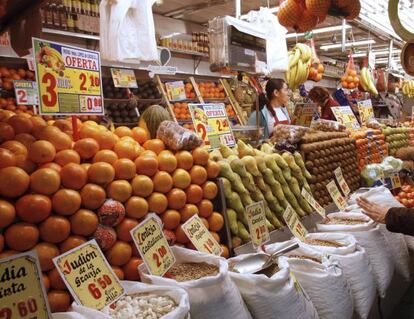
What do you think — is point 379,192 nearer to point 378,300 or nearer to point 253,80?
point 378,300

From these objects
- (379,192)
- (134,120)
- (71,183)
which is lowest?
(379,192)

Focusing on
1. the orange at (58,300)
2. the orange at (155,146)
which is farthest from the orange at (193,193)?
the orange at (58,300)

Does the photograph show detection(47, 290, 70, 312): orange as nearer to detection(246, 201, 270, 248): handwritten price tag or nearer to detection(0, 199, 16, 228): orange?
detection(0, 199, 16, 228): orange

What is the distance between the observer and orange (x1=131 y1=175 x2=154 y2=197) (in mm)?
1608

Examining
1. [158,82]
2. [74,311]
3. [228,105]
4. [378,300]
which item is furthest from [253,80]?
[74,311]

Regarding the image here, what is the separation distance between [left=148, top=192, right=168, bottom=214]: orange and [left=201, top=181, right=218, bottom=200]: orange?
0.93ft

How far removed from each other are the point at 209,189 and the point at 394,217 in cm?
113

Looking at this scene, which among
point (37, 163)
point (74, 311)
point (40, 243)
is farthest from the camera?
point (37, 163)

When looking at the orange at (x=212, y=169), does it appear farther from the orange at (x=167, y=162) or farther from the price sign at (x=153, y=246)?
the price sign at (x=153, y=246)

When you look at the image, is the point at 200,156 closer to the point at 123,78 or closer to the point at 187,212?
the point at 187,212

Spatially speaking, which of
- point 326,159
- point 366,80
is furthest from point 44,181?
point 366,80

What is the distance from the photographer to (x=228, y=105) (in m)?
7.88

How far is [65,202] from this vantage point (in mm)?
1363

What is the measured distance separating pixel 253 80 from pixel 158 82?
99.4 inches
